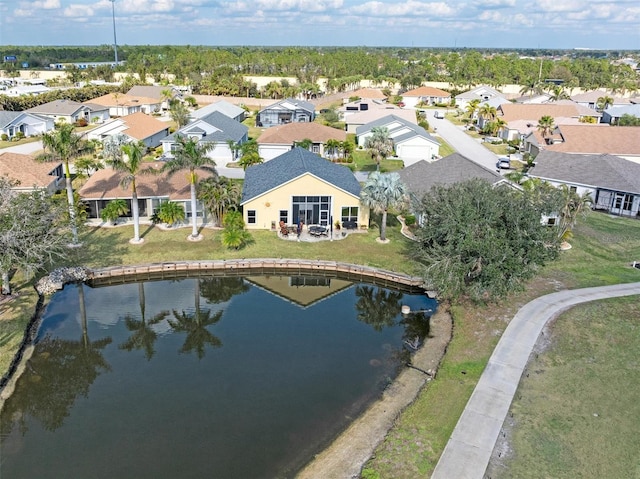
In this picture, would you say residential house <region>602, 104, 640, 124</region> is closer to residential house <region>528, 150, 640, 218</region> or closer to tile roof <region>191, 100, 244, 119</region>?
residential house <region>528, 150, 640, 218</region>

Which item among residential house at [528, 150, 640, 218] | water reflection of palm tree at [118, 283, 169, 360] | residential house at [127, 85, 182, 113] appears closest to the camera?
water reflection of palm tree at [118, 283, 169, 360]

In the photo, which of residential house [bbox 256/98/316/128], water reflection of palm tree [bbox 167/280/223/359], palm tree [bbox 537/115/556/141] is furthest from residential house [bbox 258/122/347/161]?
water reflection of palm tree [bbox 167/280/223/359]

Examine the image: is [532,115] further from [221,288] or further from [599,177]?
[221,288]

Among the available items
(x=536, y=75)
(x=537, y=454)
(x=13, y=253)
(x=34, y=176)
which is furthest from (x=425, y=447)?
(x=536, y=75)

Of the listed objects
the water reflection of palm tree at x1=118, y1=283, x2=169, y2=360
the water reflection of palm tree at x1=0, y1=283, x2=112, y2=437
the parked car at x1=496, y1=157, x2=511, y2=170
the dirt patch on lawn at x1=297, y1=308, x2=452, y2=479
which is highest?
the parked car at x1=496, y1=157, x2=511, y2=170

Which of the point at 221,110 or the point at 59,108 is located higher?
the point at 221,110

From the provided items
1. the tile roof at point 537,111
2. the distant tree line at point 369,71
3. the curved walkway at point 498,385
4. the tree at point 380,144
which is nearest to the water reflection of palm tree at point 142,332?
the curved walkway at point 498,385

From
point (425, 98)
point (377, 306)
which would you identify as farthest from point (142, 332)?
point (425, 98)
